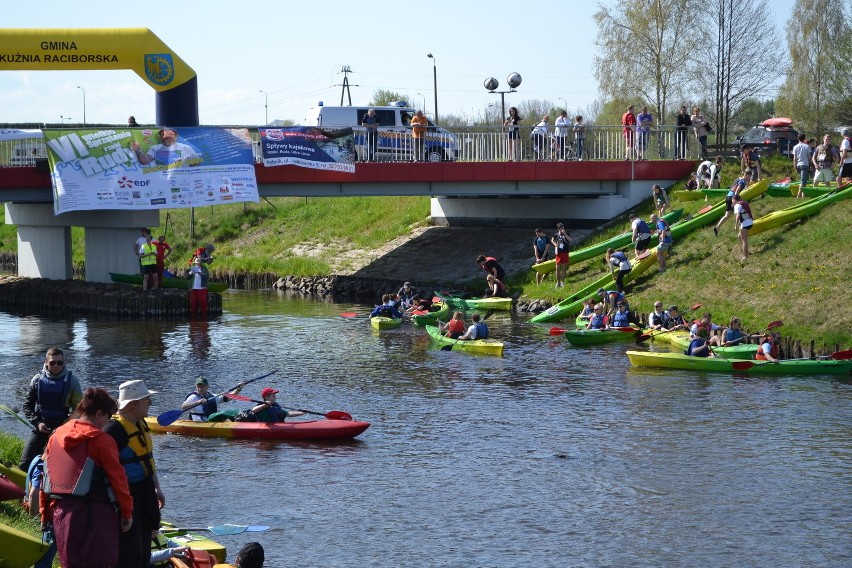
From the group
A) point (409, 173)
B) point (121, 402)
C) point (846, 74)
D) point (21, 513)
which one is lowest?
point (21, 513)

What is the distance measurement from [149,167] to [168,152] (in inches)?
25.5

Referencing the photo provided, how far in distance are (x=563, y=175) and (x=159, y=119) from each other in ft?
41.0

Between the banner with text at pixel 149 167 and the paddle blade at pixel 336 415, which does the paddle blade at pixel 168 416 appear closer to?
the paddle blade at pixel 336 415

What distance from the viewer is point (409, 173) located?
34.4 meters

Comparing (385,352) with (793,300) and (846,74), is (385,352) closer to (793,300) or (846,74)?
(793,300)

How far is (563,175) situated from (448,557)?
25016 millimetres

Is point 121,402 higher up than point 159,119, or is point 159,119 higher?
point 159,119

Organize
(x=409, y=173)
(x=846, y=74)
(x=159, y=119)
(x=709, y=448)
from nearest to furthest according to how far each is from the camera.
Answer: (x=709, y=448)
(x=159, y=119)
(x=409, y=173)
(x=846, y=74)

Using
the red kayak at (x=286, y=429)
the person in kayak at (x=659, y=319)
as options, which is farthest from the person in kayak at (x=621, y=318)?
the red kayak at (x=286, y=429)

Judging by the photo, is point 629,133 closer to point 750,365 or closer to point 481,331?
point 481,331

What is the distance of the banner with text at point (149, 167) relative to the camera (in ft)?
98.9

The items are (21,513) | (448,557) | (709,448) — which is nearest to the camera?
(21,513)

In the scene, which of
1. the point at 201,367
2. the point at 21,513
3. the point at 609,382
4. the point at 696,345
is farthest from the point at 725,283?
the point at 21,513

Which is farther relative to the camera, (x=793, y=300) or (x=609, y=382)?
(x=793, y=300)
